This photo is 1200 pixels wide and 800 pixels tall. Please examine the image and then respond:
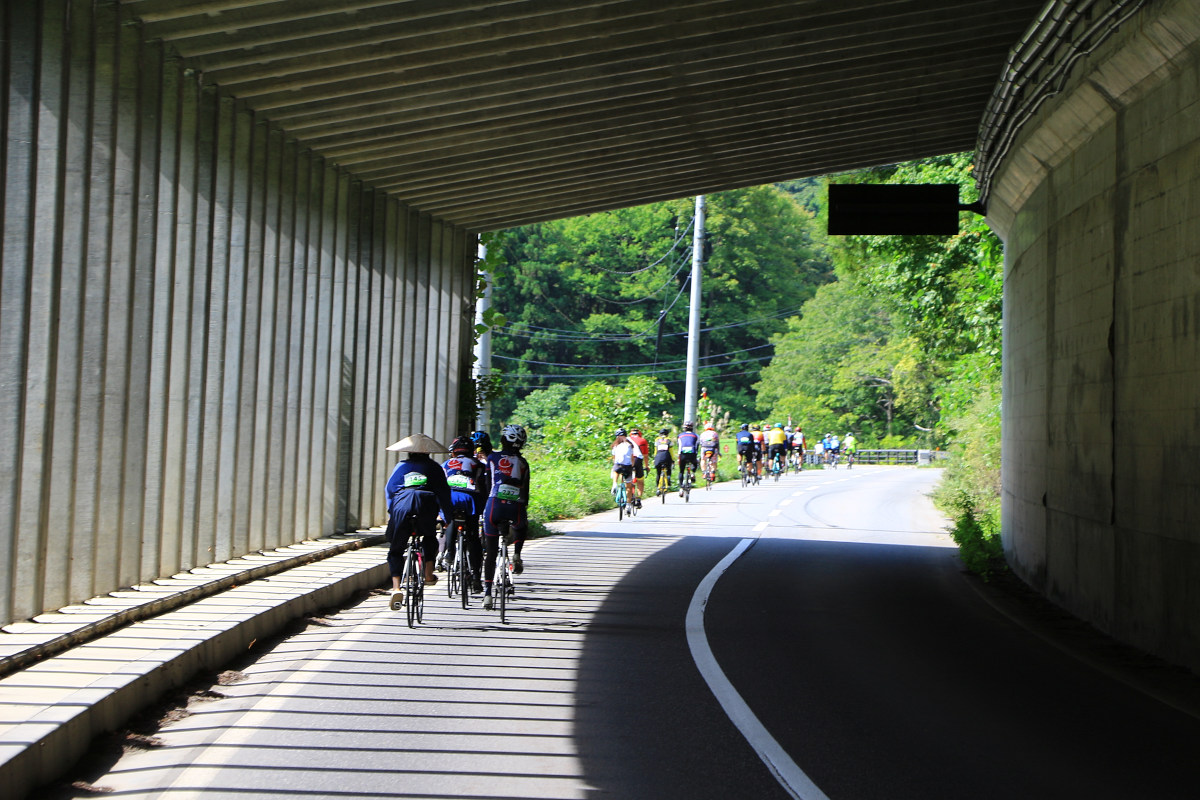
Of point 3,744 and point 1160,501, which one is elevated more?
point 1160,501

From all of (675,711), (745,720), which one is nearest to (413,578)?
(675,711)

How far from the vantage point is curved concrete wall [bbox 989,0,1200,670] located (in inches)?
352

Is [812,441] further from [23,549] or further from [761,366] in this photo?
[23,549]

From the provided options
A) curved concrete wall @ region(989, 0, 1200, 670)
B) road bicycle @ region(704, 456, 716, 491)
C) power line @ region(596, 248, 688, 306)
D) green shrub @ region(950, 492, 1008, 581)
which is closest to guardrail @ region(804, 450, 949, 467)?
power line @ region(596, 248, 688, 306)

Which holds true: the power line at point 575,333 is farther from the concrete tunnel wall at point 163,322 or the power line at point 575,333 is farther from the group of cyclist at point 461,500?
the group of cyclist at point 461,500

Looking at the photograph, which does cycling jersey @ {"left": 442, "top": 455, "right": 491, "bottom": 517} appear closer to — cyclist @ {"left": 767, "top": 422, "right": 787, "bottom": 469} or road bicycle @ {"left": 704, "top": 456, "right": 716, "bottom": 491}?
road bicycle @ {"left": 704, "top": 456, "right": 716, "bottom": 491}

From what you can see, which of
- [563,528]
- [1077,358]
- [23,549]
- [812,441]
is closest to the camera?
[23,549]

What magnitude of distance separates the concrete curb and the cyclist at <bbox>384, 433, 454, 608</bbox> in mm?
966

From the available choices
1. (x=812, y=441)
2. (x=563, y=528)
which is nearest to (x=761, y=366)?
(x=812, y=441)

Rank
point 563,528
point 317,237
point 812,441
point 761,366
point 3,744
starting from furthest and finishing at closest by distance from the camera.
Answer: point 761,366 < point 812,441 < point 563,528 < point 317,237 < point 3,744

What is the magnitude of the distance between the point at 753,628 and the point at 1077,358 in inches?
167

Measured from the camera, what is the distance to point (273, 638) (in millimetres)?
9906

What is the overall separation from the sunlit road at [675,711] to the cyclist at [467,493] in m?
0.66

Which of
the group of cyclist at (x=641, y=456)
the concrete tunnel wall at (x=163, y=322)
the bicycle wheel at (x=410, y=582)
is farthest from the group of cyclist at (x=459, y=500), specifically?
the group of cyclist at (x=641, y=456)
